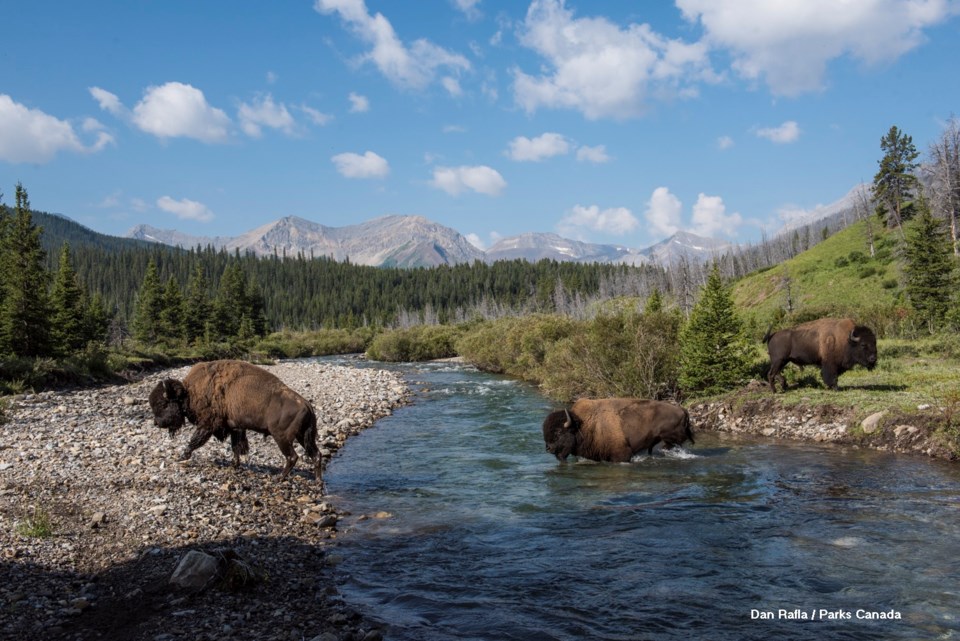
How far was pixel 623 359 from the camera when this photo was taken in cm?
2619

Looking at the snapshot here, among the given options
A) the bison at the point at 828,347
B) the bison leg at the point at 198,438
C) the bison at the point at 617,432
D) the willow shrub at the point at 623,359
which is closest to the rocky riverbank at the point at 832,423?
the bison at the point at 828,347

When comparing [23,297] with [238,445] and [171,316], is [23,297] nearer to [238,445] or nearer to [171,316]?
[238,445]

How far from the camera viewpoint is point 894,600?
727 centimetres

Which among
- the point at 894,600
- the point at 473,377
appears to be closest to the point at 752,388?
the point at 894,600

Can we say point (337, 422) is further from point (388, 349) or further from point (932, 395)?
point (388, 349)

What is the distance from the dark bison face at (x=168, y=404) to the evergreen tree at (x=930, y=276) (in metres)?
38.9

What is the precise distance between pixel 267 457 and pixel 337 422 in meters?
7.33

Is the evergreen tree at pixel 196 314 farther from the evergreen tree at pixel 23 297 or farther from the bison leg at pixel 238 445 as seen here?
the bison leg at pixel 238 445

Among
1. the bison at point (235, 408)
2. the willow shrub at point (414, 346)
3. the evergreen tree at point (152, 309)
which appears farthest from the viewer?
the willow shrub at point (414, 346)

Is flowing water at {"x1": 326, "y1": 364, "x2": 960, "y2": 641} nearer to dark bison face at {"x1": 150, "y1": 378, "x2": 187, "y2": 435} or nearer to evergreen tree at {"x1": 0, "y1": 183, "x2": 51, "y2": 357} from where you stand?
dark bison face at {"x1": 150, "y1": 378, "x2": 187, "y2": 435}

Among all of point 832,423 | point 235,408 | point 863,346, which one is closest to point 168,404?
point 235,408

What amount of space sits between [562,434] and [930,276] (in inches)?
1292

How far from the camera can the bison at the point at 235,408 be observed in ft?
40.3

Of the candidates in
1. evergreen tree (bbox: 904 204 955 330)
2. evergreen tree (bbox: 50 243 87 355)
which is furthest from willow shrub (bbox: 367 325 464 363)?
evergreen tree (bbox: 904 204 955 330)
